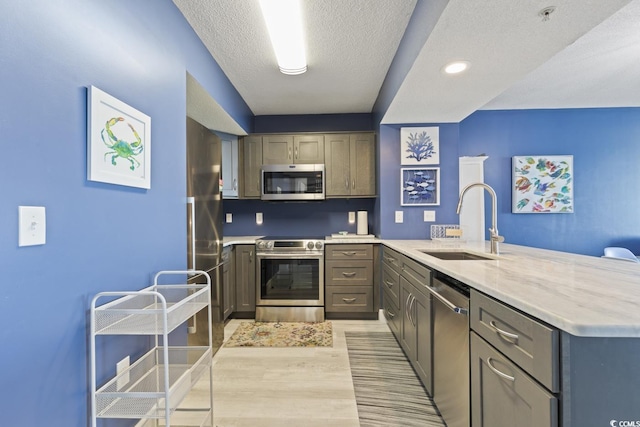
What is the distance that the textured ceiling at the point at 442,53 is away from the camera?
1.48m

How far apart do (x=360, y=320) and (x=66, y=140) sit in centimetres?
306

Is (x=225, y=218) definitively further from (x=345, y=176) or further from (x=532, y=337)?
(x=532, y=337)

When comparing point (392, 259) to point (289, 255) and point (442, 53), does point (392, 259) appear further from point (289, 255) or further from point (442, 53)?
point (442, 53)

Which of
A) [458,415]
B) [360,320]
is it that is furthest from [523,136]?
[458,415]

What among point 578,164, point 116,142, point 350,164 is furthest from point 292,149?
point 578,164

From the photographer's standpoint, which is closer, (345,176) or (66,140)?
(66,140)

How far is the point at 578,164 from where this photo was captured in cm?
370

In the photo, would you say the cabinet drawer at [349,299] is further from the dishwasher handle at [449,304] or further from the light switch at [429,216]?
the dishwasher handle at [449,304]

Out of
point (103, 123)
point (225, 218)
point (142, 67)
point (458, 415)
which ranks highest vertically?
point (142, 67)

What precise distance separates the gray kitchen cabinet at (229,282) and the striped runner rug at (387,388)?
1.40 m

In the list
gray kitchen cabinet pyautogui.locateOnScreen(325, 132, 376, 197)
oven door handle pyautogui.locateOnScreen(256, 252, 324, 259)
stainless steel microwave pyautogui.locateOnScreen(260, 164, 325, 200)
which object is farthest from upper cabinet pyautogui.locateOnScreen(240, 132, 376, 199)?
oven door handle pyautogui.locateOnScreen(256, 252, 324, 259)

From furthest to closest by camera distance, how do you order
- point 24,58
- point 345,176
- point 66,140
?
1. point 345,176
2. point 66,140
3. point 24,58

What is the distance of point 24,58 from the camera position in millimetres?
836

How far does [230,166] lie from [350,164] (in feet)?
5.07
